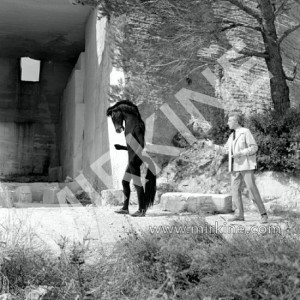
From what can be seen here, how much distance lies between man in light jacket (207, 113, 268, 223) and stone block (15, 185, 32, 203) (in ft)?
18.8

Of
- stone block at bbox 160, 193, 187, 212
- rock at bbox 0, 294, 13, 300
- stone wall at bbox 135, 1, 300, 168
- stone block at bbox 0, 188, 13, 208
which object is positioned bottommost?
rock at bbox 0, 294, 13, 300

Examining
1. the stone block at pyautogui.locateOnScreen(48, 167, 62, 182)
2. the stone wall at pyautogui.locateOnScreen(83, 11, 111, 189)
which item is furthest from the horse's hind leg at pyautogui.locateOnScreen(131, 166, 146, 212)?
the stone block at pyautogui.locateOnScreen(48, 167, 62, 182)

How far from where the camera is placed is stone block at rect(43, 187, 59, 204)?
11255mm

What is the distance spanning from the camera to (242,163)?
6.65 meters

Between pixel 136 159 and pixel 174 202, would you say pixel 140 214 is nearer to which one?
pixel 136 159

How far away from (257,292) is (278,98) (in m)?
6.59

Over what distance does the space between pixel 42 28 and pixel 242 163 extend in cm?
1054

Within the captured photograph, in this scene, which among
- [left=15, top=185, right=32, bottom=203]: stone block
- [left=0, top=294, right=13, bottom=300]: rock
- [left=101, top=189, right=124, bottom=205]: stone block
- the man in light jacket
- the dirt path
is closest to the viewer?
[left=0, top=294, right=13, bottom=300]: rock

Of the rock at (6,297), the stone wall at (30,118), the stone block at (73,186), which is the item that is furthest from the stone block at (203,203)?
the stone wall at (30,118)

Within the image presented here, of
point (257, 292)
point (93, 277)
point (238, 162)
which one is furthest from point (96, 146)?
point (257, 292)

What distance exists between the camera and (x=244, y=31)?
11922 millimetres

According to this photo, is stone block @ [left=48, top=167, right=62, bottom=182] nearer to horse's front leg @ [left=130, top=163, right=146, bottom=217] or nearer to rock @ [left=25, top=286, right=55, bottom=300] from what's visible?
horse's front leg @ [left=130, top=163, right=146, bottom=217]

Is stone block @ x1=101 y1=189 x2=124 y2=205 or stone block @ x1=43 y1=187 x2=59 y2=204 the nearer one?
stone block @ x1=101 y1=189 x2=124 y2=205

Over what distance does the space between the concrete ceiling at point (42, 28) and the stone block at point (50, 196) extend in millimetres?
4830
